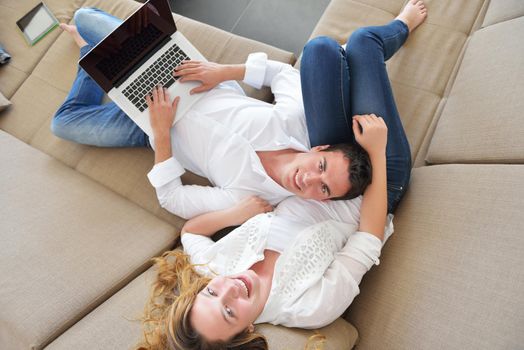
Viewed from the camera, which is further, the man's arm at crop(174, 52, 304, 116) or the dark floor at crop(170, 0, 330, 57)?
the dark floor at crop(170, 0, 330, 57)

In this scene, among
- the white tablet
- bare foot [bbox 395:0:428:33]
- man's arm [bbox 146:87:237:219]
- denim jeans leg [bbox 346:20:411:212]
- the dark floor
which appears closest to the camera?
denim jeans leg [bbox 346:20:411:212]

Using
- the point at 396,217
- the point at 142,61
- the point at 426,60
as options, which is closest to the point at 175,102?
the point at 142,61

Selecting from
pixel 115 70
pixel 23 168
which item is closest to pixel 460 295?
pixel 115 70

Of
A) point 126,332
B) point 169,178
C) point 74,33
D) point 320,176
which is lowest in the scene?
point 126,332

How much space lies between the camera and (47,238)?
4.17 feet

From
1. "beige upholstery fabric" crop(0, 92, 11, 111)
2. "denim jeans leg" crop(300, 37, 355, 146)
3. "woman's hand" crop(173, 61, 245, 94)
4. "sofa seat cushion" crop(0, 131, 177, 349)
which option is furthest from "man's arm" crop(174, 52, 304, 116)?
"beige upholstery fabric" crop(0, 92, 11, 111)

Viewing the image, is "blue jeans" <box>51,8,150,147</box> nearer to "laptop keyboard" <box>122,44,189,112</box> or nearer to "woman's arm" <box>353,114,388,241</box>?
"laptop keyboard" <box>122,44,189,112</box>

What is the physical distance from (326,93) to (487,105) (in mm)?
529

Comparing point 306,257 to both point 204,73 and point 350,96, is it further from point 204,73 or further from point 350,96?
point 204,73

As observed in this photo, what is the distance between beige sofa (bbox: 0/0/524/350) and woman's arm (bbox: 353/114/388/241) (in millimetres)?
102

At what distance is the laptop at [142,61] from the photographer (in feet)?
4.01

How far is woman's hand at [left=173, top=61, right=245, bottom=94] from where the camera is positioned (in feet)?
4.40

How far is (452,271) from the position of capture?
935 mm

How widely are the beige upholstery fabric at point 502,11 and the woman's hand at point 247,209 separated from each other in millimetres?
1145
